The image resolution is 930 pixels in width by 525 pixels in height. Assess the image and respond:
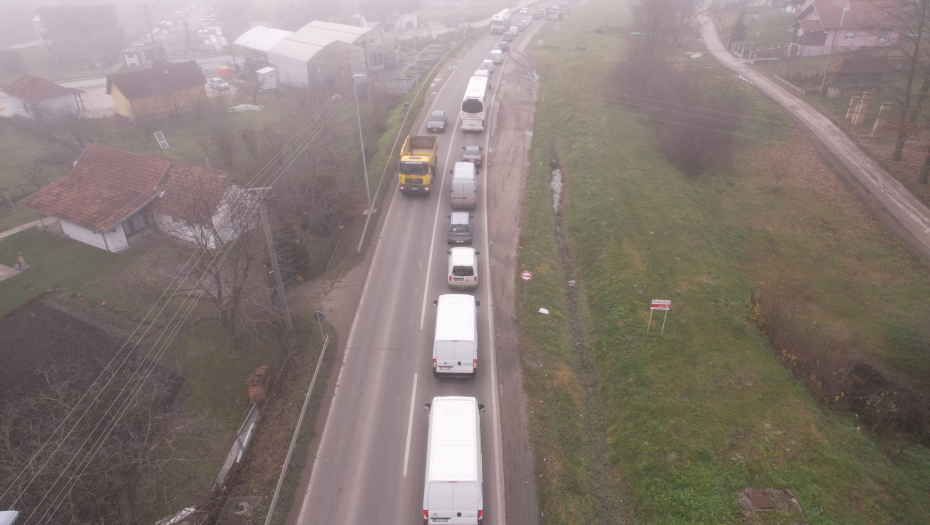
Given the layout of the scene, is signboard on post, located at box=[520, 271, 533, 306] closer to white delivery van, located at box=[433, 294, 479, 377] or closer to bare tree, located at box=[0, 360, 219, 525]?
white delivery van, located at box=[433, 294, 479, 377]

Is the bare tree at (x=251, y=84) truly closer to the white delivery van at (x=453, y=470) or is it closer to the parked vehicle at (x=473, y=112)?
the parked vehicle at (x=473, y=112)

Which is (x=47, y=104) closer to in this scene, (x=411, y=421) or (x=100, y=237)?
(x=100, y=237)

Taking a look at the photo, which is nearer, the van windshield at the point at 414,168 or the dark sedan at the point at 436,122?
the van windshield at the point at 414,168

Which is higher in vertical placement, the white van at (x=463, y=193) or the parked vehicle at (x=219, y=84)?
the parked vehicle at (x=219, y=84)

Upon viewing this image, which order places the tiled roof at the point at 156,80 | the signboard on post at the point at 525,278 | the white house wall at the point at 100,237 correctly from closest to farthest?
the signboard on post at the point at 525,278
the white house wall at the point at 100,237
the tiled roof at the point at 156,80

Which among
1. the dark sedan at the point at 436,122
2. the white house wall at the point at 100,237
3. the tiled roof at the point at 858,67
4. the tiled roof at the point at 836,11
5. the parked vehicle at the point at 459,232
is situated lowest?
the white house wall at the point at 100,237

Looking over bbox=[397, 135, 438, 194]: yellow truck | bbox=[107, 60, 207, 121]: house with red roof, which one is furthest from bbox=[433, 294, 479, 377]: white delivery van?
bbox=[107, 60, 207, 121]: house with red roof

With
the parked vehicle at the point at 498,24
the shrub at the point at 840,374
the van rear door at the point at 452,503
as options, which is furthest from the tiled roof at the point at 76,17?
the shrub at the point at 840,374
